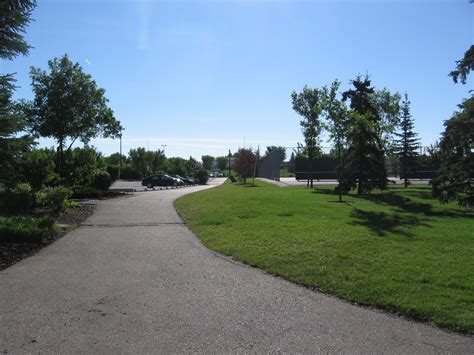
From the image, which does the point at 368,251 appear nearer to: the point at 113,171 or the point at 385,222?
the point at 385,222

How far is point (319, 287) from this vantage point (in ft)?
19.5

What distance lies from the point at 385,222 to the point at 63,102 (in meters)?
16.1

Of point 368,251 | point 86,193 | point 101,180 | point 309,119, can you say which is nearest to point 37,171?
point 86,193

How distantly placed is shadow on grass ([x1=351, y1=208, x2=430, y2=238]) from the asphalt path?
433 centimetres

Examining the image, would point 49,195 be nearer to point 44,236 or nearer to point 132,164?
point 44,236

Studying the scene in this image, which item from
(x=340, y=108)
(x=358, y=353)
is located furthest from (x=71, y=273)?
(x=340, y=108)

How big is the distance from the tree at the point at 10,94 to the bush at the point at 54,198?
18.9 ft

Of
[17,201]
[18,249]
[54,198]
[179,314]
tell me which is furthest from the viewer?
[54,198]

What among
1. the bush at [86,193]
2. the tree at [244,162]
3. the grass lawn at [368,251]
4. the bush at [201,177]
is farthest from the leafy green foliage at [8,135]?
the bush at [201,177]

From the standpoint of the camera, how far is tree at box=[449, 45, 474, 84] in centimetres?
1318

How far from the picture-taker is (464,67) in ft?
43.9

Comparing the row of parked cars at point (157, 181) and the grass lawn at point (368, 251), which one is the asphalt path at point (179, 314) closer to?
the grass lawn at point (368, 251)

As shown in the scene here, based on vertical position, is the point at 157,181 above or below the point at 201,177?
below

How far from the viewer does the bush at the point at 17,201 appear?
13602mm
